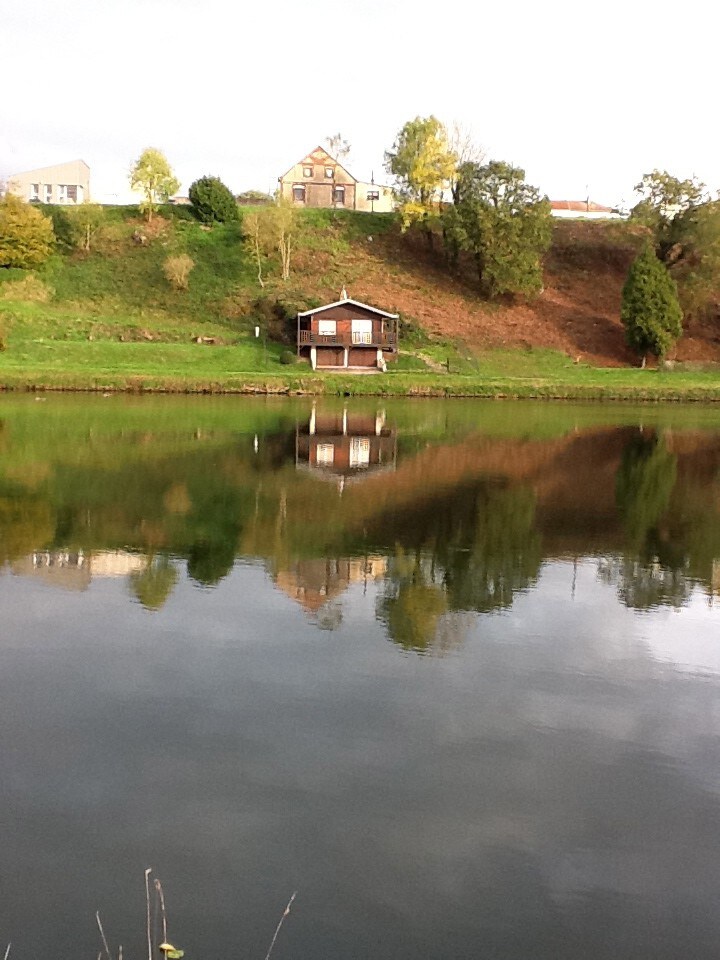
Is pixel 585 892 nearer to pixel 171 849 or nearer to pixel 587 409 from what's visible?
pixel 171 849

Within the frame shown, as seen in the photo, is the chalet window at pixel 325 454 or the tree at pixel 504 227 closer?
the chalet window at pixel 325 454

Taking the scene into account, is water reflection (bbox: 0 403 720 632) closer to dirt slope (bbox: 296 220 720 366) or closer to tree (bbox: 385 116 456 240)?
dirt slope (bbox: 296 220 720 366)

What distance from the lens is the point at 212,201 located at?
88125 millimetres

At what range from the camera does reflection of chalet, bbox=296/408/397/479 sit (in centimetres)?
2845

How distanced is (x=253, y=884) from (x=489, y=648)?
597 centimetres

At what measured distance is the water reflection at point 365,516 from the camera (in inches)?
599

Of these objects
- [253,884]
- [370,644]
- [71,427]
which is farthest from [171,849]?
[71,427]

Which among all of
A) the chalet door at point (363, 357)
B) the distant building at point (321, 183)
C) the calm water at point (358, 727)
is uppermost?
the distant building at point (321, 183)

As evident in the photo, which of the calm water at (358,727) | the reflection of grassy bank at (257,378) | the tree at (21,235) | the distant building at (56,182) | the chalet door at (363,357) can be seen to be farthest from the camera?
the distant building at (56,182)

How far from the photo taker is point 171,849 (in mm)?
7219

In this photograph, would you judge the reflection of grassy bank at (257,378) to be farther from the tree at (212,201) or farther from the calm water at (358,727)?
the calm water at (358,727)

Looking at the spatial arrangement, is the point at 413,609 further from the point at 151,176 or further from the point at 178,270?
the point at 151,176

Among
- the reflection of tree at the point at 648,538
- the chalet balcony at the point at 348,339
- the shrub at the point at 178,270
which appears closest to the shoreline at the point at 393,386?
the chalet balcony at the point at 348,339

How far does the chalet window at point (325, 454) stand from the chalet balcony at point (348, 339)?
3323 centimetres
